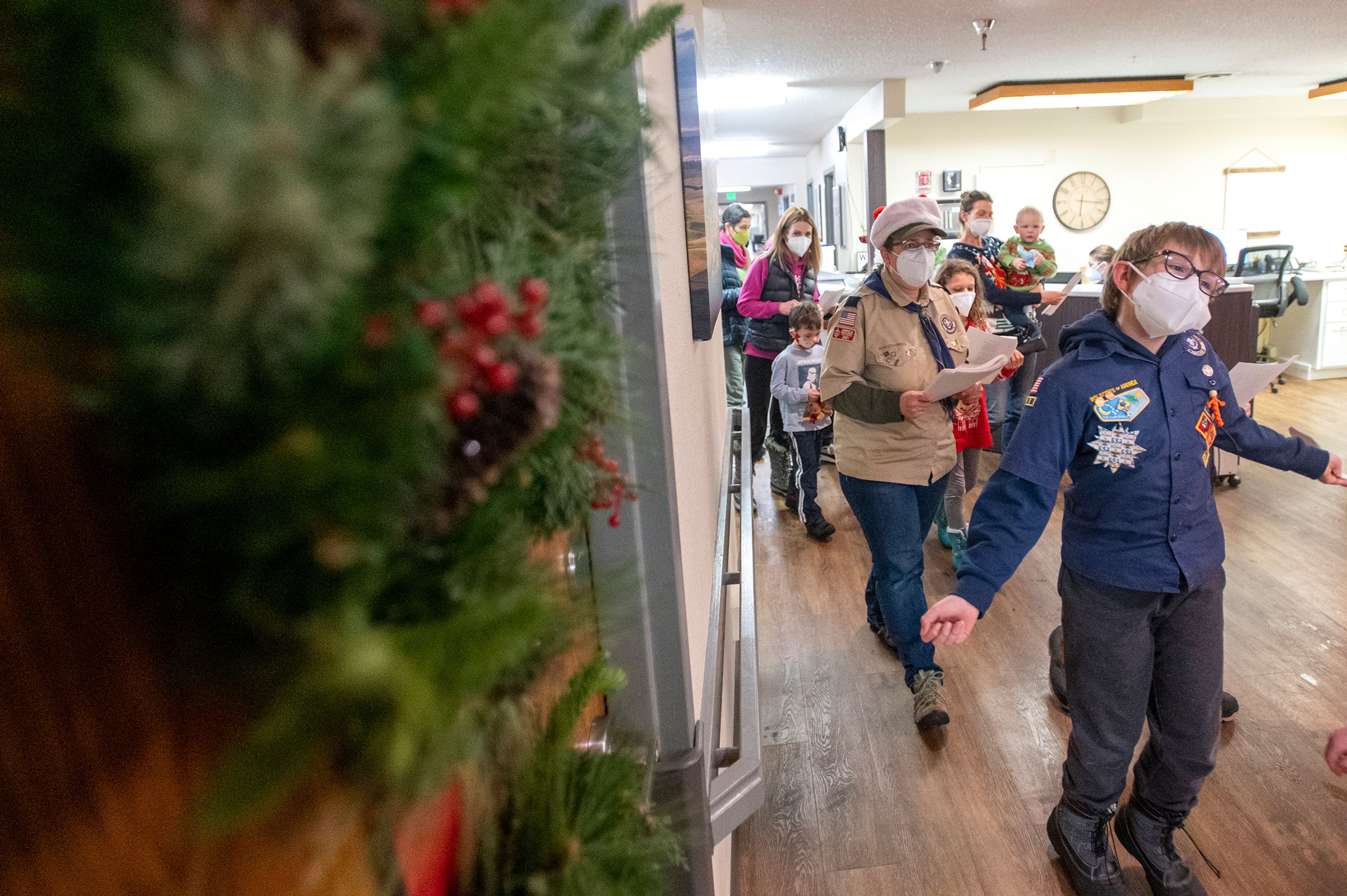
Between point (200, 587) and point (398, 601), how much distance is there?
50 mm

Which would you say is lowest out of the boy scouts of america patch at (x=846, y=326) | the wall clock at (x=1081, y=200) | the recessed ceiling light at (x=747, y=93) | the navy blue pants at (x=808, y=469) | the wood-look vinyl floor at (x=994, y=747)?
the wood-look vinyl floor at (x=994, y=747)

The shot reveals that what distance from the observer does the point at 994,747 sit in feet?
7.93

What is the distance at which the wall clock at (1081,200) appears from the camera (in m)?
9.82

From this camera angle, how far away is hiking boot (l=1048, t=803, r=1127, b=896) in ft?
6.05

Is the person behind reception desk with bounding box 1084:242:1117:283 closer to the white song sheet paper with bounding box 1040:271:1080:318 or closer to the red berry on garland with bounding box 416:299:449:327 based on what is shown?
the white song sheet paper with bounding box 1040:271:1080:318

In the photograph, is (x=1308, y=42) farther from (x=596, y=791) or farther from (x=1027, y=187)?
(x=596, y=791)

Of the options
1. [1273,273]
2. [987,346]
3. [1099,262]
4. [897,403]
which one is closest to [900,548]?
[897,403]

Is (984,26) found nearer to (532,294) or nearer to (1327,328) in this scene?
(1327,328)

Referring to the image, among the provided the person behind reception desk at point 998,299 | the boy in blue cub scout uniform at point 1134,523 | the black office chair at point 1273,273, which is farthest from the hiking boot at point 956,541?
the black office chair at point 1273,273

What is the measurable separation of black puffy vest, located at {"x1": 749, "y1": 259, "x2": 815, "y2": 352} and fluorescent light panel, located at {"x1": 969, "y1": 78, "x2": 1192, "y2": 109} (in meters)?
4.66

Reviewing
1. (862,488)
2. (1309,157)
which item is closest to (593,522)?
(862,488)

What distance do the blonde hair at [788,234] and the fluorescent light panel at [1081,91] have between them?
176 inches

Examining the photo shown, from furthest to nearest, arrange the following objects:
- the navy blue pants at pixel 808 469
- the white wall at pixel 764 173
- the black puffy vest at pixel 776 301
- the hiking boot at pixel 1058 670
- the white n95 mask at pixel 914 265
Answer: the white wall at pixel 764 173
the black puffy vest at pixel 776 301
the navy blue pants at pixel 808 469
the hiking boot at pixel 1058 670
the white n95 mask at pixel 914 265

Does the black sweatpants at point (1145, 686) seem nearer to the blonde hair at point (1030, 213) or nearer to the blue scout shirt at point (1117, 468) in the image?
the blue scout shirt at point (1117, 468)
